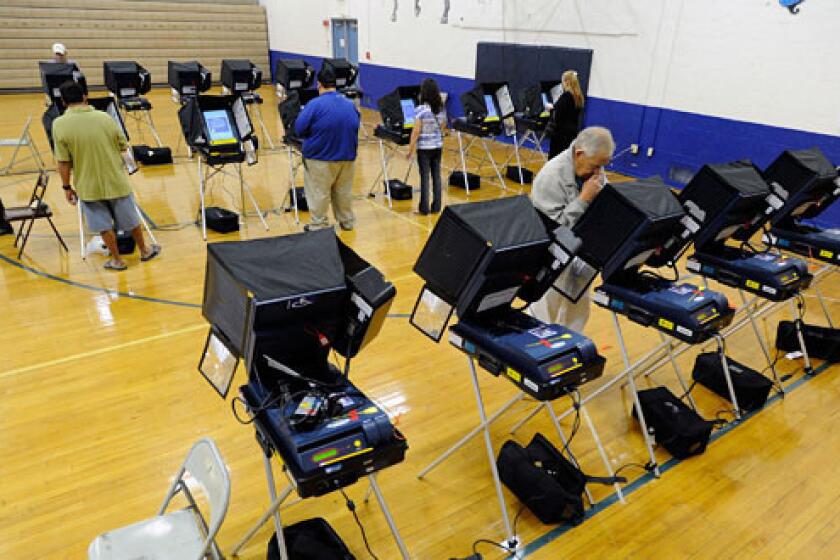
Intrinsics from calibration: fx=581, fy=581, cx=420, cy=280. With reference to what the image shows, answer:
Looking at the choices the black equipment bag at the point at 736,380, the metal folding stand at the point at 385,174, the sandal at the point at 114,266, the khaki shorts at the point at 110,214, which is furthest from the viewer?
Answer: the metal folding stand at the point at 385,174

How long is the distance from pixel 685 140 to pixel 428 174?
3855 mm

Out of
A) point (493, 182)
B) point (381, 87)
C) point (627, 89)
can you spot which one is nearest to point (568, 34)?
point (627, 89)

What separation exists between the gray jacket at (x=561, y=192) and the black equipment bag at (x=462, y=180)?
4.97m

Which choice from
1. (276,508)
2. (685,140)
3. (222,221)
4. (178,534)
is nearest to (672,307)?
(276,508)

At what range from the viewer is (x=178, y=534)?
6.98 ft

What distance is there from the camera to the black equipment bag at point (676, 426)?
3.31 meters

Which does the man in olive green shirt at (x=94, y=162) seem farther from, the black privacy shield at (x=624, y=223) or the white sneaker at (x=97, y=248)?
the black privacy shield at (x=624, y=223)

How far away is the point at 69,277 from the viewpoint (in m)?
5.18

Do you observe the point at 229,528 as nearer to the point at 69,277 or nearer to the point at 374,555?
the point at 374,555

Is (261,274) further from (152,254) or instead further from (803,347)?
(152,254)

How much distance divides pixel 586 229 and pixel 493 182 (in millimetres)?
5769

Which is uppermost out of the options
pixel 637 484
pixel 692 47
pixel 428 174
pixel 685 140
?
pixel 692 47

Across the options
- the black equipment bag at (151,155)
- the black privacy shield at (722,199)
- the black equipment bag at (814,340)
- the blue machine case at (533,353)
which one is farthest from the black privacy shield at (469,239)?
the black equipment bag at (151,155)

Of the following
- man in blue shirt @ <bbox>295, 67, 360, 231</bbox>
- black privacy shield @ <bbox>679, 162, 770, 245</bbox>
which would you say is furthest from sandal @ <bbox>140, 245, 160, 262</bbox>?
black privacy shield @ <bbox>679, 162, 770, 245</bbox>
